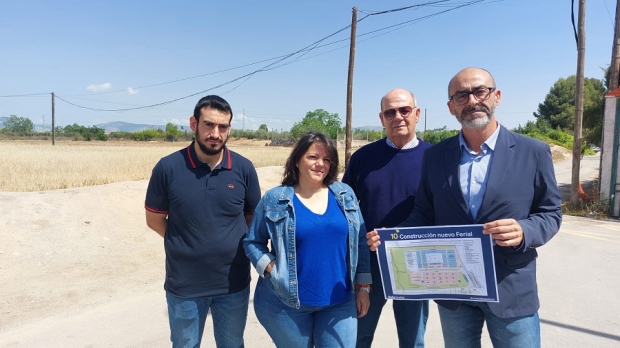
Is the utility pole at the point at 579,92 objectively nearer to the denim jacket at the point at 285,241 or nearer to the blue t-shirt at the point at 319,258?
the denim jacket at the point at 285,241

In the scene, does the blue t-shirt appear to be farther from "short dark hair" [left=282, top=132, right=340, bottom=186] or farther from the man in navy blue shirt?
the man in navy blue shirt

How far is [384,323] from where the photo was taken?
452cm

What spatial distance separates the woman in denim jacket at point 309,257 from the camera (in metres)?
2.41

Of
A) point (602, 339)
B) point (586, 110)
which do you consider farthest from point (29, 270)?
point (586, 110)

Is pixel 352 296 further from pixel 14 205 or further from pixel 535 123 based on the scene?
pixel 535 123

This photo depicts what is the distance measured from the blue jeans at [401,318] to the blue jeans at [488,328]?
0.51 meters

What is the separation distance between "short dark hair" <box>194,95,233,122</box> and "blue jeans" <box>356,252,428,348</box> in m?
1.44

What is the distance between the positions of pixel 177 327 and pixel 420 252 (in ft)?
5.39

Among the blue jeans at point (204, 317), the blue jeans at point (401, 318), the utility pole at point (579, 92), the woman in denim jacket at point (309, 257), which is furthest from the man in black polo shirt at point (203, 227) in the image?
the utility pole at point (579, 92)

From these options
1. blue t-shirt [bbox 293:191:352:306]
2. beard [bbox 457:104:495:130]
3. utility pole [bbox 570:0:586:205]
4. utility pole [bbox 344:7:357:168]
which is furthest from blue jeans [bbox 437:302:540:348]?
utility pole [bbox 344:7:357:168]

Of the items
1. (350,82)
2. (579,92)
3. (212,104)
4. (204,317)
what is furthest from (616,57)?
(204,317)

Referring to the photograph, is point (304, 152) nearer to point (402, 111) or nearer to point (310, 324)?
point (402, 111)

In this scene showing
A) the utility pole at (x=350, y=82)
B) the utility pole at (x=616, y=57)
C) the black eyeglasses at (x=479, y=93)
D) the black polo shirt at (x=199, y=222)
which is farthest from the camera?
the utility pole at (x=350, y=82)

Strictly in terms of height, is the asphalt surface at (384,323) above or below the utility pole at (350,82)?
below
